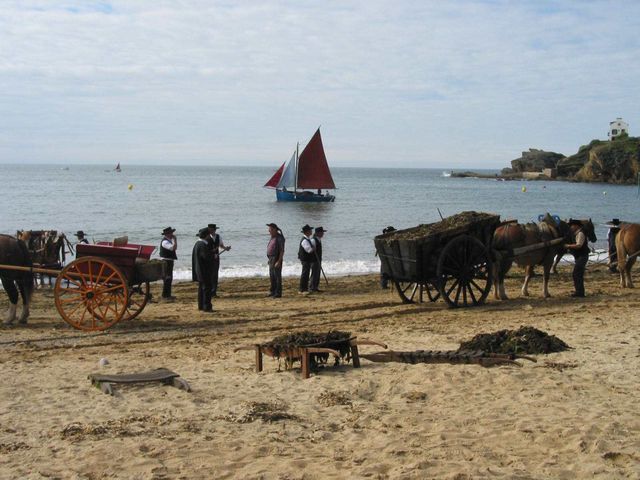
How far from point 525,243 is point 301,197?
4871 centimetres

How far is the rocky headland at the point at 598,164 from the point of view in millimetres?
93562

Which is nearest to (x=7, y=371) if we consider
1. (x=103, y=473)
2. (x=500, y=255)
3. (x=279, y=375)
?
(x=279, y=375)

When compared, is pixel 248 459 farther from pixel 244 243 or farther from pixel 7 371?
pixel 244 243

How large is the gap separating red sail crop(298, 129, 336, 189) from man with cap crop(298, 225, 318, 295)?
42.7m

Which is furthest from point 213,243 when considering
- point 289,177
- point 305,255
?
point 289,177

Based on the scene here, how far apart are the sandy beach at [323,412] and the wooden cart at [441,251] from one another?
1.18 metres

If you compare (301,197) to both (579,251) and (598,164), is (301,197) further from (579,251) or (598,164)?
(598,164)

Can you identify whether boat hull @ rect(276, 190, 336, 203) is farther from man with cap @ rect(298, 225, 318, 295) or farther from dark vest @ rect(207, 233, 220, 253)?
dark vest @ rect(207, 233, 220, 253)

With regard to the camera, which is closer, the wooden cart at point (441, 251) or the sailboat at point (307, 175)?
the wooden cart at point (441, 251)

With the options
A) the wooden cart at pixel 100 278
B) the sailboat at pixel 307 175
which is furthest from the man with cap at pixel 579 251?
the sailboat at pixel 307 175

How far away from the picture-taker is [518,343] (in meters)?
9.20

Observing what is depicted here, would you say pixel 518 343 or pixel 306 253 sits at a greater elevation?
pixel 306 253

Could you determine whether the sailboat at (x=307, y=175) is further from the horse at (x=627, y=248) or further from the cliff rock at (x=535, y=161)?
the cliff rock at (x=535, y=161)

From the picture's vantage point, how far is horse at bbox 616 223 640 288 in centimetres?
1606
